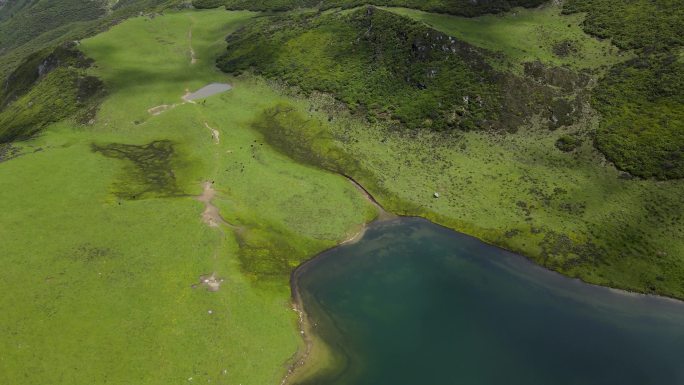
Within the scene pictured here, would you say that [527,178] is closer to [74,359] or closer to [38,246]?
[74,359]

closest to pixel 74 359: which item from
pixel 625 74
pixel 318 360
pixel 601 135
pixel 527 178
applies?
pixel 318 360

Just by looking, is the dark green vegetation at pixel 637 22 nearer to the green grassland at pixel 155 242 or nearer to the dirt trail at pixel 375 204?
the dirt trail at pixel 375 204

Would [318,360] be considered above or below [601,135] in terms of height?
below

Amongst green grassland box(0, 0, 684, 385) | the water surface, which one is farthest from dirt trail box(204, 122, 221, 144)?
the water surface

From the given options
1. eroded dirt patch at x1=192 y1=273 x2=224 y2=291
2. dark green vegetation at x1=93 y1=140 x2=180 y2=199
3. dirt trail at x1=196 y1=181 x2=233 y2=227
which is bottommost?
eroded dirt patch at x1=192 y1=273 x2=224 y2=291

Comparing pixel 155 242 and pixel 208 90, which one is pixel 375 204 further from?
pixel 208 90

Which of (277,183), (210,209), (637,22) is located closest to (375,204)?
(277,183)

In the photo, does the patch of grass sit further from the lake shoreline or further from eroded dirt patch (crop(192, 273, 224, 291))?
eroded dirt patch (crop(192, 273, 224, 291))
